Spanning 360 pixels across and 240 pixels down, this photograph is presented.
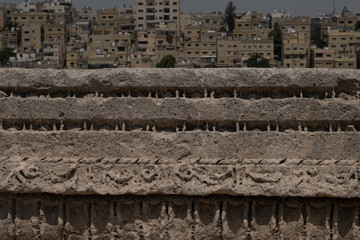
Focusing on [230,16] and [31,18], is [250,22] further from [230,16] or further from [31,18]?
[31,18]

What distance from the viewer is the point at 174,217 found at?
25.3 ft

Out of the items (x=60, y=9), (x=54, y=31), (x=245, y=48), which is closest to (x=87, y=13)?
(x=60, y=9)

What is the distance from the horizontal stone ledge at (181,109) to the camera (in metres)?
7.57

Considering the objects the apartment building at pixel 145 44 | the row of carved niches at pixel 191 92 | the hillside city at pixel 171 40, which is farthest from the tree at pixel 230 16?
the row of carved niches at pixel 191 92

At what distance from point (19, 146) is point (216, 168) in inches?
86.7

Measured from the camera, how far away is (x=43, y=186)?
778 centimetres

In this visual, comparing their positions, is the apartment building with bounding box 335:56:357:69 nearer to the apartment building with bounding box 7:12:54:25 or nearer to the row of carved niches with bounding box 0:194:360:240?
the apartment building with bounding box 7:12:54:25

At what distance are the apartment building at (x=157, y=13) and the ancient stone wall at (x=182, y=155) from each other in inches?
2621

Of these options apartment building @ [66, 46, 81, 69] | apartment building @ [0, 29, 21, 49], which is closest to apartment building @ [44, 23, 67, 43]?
apartment building @ [0, 29, 21, 49]

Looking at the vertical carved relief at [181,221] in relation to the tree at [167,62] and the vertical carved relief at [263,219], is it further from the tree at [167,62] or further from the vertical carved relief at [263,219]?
the tree at [167,62]

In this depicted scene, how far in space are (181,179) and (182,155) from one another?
0.27 meters

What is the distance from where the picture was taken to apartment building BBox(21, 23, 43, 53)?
65.9 meters

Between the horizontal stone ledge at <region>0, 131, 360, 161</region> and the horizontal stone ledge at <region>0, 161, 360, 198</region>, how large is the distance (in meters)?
0.14

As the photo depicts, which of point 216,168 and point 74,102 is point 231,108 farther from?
point 74,102
